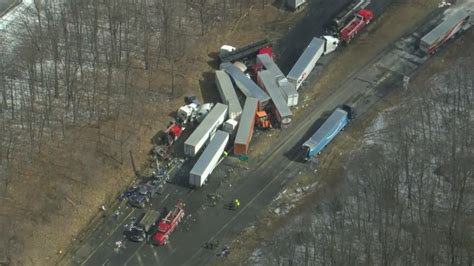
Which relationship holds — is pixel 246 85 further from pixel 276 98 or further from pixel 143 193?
pixel 143 193

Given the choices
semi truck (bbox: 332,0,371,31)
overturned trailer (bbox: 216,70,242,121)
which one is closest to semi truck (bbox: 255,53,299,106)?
overturned trailer (bbox: 216,70,242,121)

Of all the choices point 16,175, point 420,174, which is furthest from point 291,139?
point 16,175

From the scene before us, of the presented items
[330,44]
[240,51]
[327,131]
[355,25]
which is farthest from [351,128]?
[355,25]

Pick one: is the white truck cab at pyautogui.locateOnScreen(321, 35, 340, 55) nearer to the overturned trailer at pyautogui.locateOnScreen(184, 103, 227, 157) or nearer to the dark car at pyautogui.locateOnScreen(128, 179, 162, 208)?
the overturned trailer at pyautogui.locateOnScreen(184, 103, 227, 157)

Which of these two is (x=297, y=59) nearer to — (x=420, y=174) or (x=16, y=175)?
(x=420, y=174)

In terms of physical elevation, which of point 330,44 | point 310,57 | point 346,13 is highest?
point 346,13

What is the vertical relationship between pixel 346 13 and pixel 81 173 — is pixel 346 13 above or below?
above

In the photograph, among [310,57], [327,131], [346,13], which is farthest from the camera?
[346,13]

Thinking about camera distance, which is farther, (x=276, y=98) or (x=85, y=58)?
(x=85, y=58)
